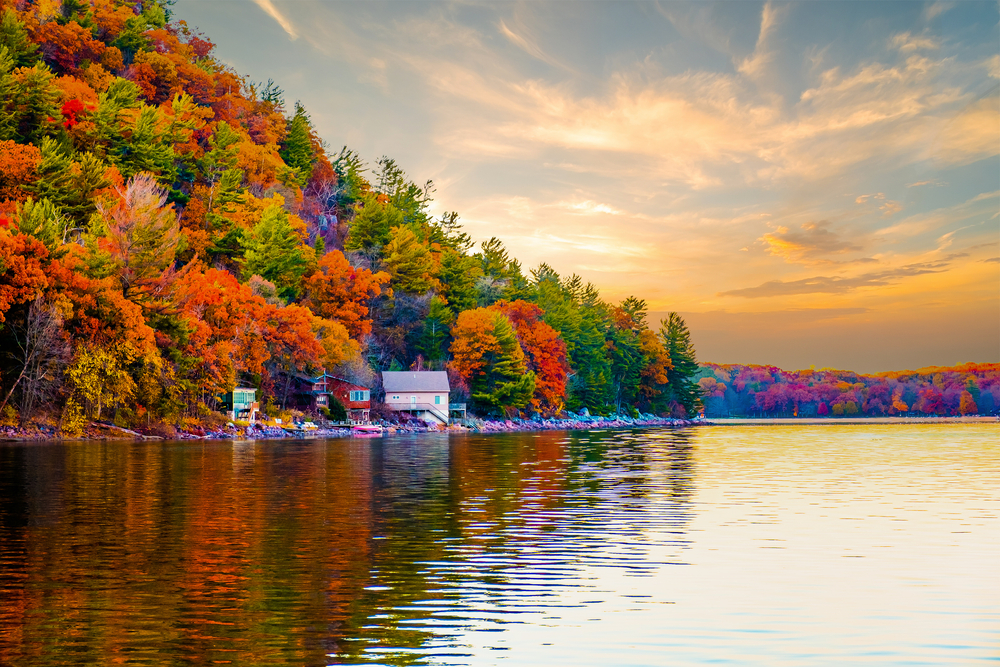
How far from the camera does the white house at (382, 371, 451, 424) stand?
318 ft

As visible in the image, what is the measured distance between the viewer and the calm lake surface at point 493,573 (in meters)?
9.15

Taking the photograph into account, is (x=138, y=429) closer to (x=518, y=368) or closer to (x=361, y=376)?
(x=361, y=376)

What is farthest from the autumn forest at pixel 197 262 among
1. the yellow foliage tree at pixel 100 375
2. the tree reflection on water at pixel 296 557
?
the tree reflection on water at pixel 296 557

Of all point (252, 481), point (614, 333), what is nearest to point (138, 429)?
point (252, 481)

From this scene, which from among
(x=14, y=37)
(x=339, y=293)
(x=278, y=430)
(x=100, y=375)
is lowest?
(x=278, y=430)

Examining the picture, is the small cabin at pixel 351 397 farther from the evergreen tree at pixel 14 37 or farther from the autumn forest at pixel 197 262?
the evergreen tree at pixel 14 37

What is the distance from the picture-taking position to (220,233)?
271 feet

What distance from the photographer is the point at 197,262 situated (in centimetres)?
7406

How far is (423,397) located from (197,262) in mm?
32299

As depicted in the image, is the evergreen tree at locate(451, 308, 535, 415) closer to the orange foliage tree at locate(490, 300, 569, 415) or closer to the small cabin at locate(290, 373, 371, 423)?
the orange foliage tree at locate(490, 300, 569, 415)

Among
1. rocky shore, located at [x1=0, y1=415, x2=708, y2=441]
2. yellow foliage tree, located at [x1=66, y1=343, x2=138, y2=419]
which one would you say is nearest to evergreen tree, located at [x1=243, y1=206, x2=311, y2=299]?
rocky shore, located at [x1=0, y1=415, x2=708, y2=441]

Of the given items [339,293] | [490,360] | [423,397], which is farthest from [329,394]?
[490,360]

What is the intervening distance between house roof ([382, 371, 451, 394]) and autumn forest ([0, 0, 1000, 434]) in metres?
2.20

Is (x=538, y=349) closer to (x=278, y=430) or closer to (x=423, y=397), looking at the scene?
(x=423, y=397)
